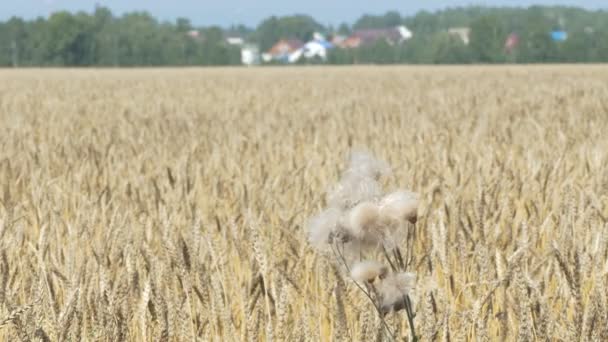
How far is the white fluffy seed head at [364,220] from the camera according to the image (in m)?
1.14

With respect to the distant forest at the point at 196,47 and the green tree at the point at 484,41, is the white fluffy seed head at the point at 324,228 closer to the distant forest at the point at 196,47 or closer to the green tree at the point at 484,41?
the distant forest at the point at 196,47

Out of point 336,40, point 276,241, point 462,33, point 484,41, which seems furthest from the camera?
point 336,40

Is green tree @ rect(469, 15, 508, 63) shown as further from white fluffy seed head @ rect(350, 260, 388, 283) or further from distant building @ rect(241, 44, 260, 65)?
distant building @ rect(241, 44, 260, 65)

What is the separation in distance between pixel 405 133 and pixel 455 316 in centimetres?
328

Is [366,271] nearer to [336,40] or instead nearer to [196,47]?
[196,47]

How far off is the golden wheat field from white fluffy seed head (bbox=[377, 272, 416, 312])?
0.02m

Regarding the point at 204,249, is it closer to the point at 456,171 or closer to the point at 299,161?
the point at 456,171

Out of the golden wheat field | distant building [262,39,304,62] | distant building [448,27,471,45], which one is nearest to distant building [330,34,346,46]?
distant building [262,39,304,62]

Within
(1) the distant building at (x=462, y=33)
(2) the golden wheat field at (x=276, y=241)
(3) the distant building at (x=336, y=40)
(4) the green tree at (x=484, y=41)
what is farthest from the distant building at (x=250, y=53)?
(2) the golden wheat field at (x=276, y=241)

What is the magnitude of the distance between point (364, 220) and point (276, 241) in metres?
0.98

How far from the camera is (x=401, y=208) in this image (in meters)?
1.14

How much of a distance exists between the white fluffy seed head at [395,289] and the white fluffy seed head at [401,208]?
0.29ft

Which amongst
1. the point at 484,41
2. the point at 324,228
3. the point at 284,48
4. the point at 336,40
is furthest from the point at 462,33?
the point at 324,228

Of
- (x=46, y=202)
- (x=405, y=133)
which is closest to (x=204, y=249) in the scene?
(x=46, y=202)
